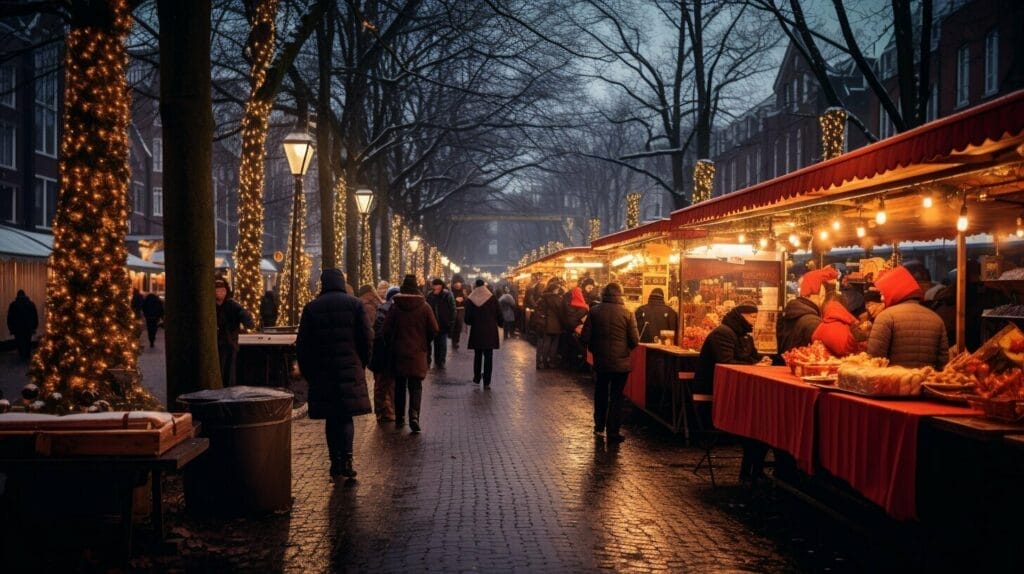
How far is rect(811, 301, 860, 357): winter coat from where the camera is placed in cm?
948

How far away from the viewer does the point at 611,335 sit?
1202 centimetres

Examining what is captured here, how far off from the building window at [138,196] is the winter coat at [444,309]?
38.0 m

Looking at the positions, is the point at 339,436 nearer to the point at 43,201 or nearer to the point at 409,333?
the point at 409,333

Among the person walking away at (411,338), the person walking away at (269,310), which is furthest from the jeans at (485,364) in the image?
the person walking away at (269,310)

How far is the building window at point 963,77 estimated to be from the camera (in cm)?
3238

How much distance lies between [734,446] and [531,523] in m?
4.85

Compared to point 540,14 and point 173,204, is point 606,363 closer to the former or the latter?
point 173,204

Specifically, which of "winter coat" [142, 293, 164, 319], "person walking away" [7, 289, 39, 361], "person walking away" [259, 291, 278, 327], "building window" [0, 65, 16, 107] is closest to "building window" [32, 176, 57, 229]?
"building window" [0, 65, 16, 107]

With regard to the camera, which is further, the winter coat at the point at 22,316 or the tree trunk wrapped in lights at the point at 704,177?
the tree trunk wrapped in lights at the point at 704,177

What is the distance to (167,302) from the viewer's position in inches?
371

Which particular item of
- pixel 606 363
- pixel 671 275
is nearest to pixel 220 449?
pixel 606 363

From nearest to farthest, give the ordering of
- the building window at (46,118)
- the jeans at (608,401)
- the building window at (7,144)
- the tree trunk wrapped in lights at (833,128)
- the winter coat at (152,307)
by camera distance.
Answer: the jeans at (608,401), the tree trunk wrapped in lights at (833,128), the winter coat at (152,307), the building window at (7,144), the building window at (46,118)

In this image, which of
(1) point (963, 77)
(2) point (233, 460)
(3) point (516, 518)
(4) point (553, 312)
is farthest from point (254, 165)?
(1) point (963, 77)

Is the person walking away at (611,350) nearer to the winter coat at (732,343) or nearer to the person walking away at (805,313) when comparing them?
the winter coat at (732,343)
